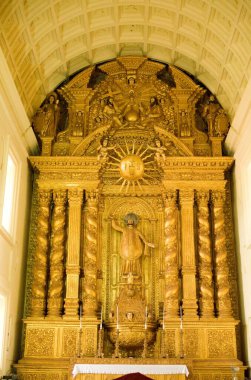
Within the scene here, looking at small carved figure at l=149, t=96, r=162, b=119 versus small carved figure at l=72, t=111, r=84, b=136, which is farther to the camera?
small carved figure at l=149, t=96, r=162, b=119

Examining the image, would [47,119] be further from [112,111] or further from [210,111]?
[210,111]

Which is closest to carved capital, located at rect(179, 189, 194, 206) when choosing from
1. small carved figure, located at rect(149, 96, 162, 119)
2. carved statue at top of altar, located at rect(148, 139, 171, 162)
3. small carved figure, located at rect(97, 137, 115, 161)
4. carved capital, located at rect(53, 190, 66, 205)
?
carved statue at top of altar, located at rect(148, 139, 171, 162)

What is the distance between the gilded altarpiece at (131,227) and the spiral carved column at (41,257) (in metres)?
0.03

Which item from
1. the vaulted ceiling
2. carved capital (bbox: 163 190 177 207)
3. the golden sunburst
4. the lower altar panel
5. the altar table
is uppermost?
the vaulted ceiling

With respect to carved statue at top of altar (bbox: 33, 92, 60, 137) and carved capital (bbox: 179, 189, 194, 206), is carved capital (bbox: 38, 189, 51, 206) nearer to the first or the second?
carved statue at top of altar (bbox: 33, 92, 60, 137)

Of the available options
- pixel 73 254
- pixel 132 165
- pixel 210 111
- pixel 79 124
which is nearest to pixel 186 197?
pixel 132 165

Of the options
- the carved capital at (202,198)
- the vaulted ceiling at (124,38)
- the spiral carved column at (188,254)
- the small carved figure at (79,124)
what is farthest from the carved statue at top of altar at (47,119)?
the carved capital at (202,198)

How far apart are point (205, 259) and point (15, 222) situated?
16.8 feet

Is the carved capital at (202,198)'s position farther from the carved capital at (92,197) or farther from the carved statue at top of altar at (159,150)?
the carved capital at (92,197)

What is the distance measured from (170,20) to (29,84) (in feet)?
Answer: 14.2

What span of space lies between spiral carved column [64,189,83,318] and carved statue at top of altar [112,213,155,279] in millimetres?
1248

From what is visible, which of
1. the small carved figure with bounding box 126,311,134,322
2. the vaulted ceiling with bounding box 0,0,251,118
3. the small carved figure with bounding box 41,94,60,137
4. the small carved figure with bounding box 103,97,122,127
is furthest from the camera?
the small carved figure with bounding box 103,97,122,127

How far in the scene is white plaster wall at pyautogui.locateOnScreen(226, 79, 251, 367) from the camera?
44.9 ft

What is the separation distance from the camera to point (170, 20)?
49.8 feet
